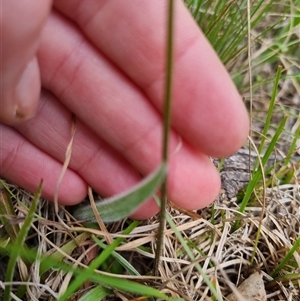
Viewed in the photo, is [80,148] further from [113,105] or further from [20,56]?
[20,56]

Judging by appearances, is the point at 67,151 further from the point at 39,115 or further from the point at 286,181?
the point at 286,181

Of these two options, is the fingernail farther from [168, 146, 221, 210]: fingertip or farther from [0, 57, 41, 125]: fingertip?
[168, 146, 221, 210]: fingertip

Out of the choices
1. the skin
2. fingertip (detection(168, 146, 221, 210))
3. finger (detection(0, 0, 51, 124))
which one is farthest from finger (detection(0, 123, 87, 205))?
fingertip (detection(168, 146, 221, 210))

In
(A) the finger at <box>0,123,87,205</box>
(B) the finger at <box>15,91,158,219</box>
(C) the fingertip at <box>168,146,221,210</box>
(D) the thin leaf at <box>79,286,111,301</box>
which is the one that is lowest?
(D) the thin leaf at <box>79,286,111,301</box>

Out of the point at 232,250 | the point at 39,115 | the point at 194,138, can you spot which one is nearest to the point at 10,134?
the point at 39,115

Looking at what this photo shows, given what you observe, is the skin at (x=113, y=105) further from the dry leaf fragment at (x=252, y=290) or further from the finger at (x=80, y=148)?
the dry leaf fragment at (x=252, y=290)

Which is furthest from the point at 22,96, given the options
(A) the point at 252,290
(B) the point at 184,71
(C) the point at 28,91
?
(A) the point at 252,290
